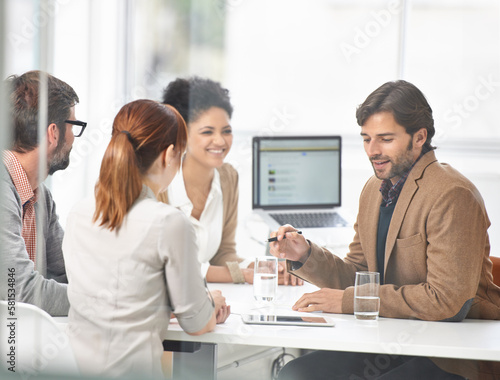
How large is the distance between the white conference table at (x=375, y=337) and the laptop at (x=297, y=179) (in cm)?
112

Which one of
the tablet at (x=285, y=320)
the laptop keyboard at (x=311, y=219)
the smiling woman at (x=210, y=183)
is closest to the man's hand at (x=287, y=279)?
the smiling woman at (x=210, y=183)

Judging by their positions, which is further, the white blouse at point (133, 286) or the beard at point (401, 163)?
the beard at point (401, 163)

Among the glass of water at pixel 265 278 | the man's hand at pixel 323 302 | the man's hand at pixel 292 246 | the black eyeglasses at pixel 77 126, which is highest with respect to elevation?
the black eyeglasses at pixel 77 126

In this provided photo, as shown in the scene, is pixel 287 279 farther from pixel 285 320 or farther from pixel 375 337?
pixel 375 337

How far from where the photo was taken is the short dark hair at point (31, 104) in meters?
1.56

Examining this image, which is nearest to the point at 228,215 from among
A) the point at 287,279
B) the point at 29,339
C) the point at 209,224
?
the point at 209,224

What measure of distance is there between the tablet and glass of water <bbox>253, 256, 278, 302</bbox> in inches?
5.2

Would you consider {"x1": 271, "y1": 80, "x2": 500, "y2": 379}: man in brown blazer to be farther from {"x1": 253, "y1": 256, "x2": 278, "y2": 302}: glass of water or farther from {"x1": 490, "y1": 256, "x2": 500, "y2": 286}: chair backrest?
{"x1": 490, "y1": 256, "x2": 500, "y2": 286}: chair backrest

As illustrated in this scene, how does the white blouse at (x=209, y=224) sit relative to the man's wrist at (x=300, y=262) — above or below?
above

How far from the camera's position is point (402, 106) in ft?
6.15

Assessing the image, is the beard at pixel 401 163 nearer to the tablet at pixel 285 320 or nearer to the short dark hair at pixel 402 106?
the short dark hair at pixel 402 106

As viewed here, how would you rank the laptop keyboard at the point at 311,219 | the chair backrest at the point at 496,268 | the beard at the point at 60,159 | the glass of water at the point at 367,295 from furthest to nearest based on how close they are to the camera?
the laptop keyboard at the point at 311,219 < the chair backrest at the point at 496,268 < the beard at the point at 60,159 < the glass of water at the point at 367,295

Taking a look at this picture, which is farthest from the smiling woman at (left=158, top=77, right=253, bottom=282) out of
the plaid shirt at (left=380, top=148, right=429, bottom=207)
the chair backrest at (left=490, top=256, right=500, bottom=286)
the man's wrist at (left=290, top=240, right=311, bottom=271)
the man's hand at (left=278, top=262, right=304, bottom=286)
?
the chair backrest at (left=490, top=256, right=500, bottom=286)

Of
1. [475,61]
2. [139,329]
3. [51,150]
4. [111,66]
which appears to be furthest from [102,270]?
[475,61]
